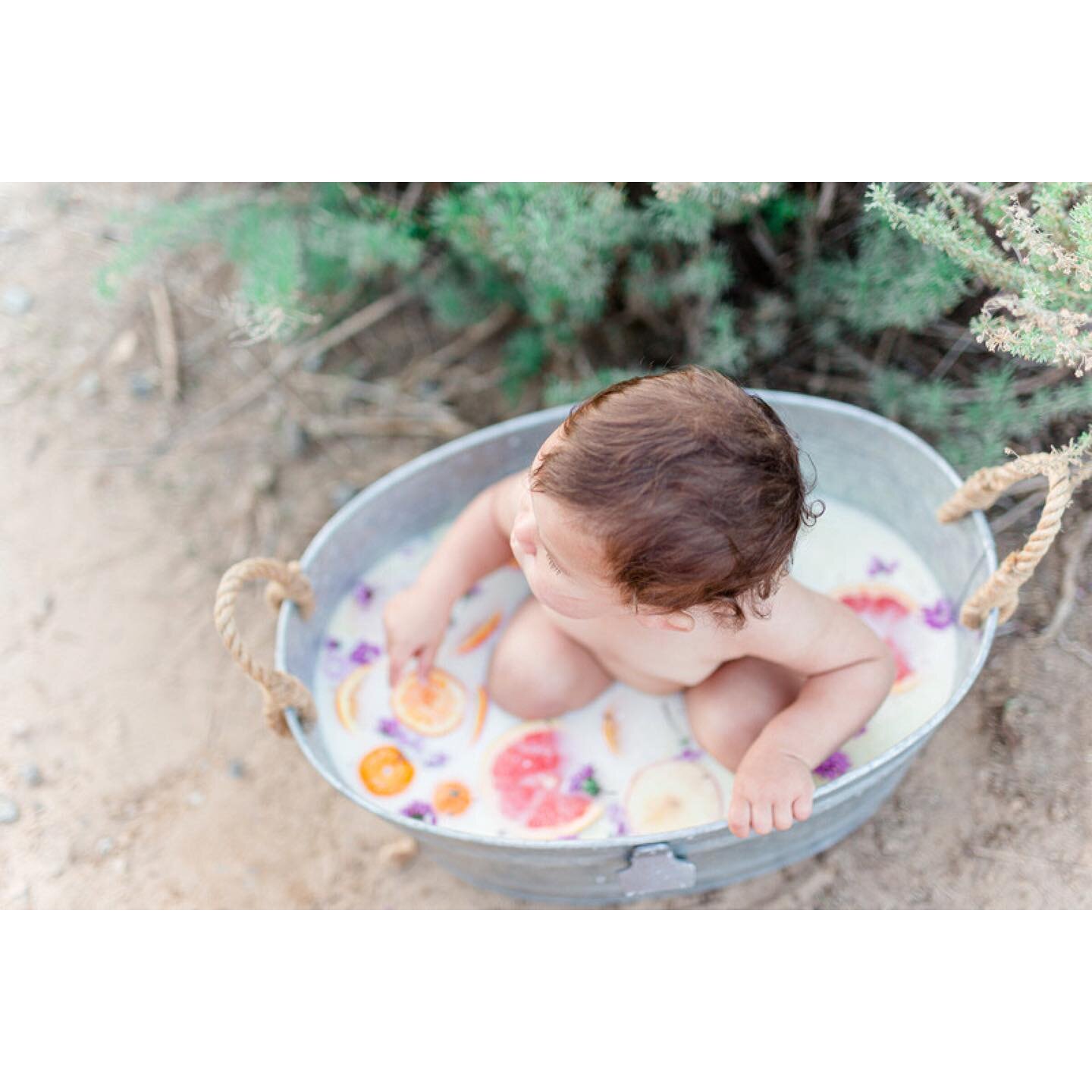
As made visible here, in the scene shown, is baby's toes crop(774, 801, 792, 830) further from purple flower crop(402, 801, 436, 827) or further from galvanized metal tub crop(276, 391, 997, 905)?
purple flower crop(402, 801, 436, 827)

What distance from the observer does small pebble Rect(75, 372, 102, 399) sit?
2525mm

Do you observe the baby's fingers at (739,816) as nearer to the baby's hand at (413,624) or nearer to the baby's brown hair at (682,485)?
the baby's brown hair at (682,485)

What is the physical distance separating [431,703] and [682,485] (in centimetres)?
84

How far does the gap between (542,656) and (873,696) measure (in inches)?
21.2

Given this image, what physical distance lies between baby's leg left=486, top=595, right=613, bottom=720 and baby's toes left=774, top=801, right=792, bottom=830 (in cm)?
44

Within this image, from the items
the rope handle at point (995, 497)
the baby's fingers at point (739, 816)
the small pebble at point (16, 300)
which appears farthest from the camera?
the small pebble at point (16, 300)

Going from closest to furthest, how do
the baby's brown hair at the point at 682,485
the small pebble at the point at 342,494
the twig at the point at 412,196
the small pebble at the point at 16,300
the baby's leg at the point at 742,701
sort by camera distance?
the baby's brown hair at the point at 682,485 → the baby's leg at the point at 742,701 → the twig at the point at 412,196 → the small pebble at the point at 342,494 → the small pebble at the point at 16,300

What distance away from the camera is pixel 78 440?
8.07 feet

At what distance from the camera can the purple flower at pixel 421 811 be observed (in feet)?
5.71

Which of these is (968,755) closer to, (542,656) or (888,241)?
(542,656)

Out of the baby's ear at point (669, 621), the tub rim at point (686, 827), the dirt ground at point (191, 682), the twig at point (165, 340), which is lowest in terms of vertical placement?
the dirt ground at point (191, 682)

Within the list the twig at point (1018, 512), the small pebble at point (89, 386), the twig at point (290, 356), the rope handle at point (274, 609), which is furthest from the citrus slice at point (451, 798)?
the small pebble at point (89, 386)

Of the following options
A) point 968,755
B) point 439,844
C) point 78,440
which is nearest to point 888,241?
point 968,755

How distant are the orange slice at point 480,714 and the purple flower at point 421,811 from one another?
0.46 ft
